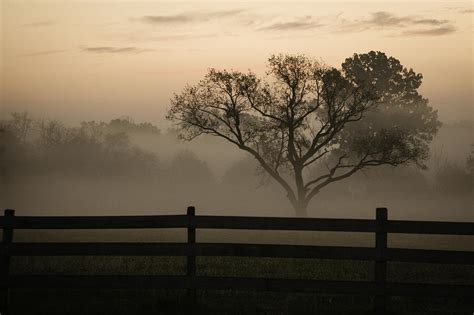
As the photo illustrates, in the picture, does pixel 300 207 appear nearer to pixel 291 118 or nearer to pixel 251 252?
pixel 291 118

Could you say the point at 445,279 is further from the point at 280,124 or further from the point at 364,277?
the point at 280,124

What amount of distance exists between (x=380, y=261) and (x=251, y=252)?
247 centimetres

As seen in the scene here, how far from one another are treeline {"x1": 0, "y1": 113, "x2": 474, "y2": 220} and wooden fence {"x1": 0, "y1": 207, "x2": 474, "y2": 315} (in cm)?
6126

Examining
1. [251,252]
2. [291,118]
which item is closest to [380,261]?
[251,252]

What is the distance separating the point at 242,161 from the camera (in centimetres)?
10781

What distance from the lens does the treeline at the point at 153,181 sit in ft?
262

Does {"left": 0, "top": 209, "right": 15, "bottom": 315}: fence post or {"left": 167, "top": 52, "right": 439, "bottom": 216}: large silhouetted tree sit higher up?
{"left": 167, "top": 52, "right": 439, "bottom": 216}: large silhouetted tree

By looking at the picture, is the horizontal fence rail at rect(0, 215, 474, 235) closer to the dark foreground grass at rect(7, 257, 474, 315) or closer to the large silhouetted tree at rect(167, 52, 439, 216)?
the dark foreground grass at rect(7, 257, 474, 315)

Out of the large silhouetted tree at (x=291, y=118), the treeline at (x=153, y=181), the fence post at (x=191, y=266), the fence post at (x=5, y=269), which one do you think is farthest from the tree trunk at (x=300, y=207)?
the fence post at (x=5, y=269)

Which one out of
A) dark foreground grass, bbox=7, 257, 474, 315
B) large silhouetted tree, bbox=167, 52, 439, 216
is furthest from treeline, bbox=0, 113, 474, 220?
dark foreground grass, bbox=7, 257, 474, 315

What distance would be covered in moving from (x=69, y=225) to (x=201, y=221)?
2621mm

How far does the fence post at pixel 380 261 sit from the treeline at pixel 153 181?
6121 centimetres

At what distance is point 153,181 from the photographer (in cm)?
10900

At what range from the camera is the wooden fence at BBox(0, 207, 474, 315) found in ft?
42.0
